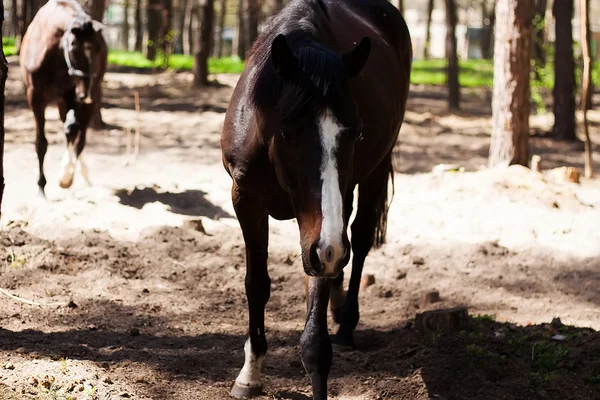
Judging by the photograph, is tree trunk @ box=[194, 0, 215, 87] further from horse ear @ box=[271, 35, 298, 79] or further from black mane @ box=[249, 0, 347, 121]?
horse ear @ box=[271, 35, 298, 79]

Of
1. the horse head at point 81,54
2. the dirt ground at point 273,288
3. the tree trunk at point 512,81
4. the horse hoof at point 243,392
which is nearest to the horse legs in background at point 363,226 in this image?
the dirt ground at point 273,288

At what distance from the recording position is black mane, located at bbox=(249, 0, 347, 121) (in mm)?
3016

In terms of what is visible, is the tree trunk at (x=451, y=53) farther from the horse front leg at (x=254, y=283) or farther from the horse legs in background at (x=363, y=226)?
the horse front leg at (x=254, y=283)

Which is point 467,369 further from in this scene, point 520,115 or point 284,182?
point 520,115

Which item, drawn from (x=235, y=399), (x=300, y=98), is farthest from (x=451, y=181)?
(x=300, y=98)

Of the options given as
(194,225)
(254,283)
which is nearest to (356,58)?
(254,283)

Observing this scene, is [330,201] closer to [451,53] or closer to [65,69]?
[65,69]

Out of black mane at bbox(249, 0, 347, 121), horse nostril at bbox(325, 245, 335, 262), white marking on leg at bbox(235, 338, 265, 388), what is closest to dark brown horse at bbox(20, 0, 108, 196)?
black mane at bbox(249, 0, 347, 121)

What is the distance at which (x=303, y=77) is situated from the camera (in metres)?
3.07

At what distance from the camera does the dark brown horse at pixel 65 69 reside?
7805 mm

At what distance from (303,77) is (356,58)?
317 mm

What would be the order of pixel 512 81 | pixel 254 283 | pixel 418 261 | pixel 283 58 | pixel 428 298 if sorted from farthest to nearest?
pixel 512 81 → pixel 418 261 → pixel 428 298 → pixel 254 283 → pixel 283 58

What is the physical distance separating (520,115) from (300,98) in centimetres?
704

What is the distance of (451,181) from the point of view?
29.1ft
